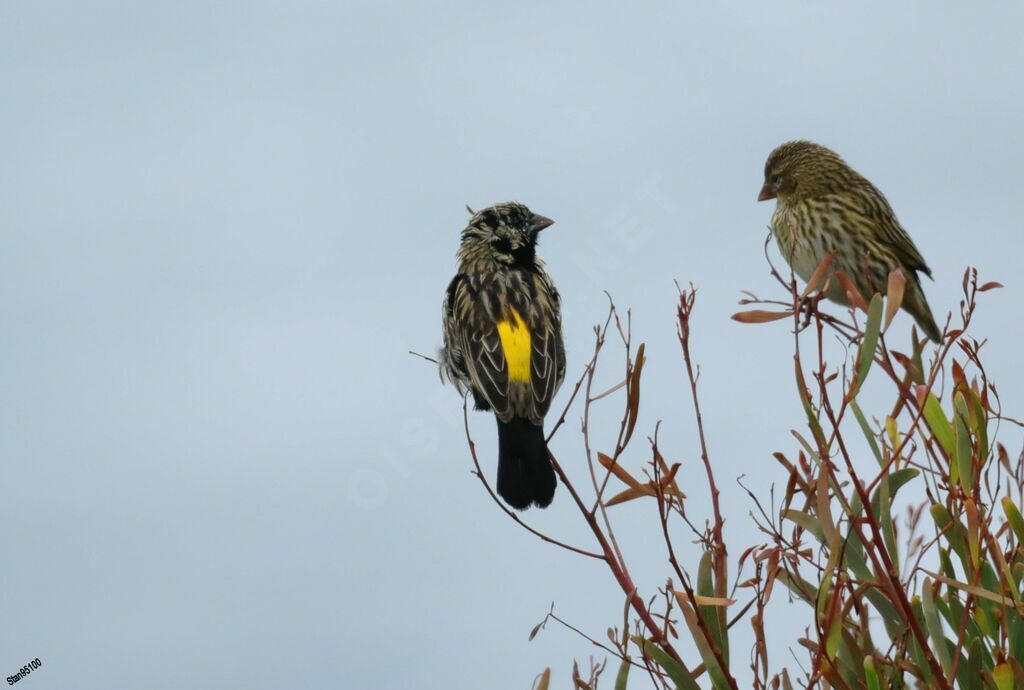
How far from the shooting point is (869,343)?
11.1 feet

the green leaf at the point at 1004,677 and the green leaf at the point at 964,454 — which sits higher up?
the green leaf at the point at 964,454

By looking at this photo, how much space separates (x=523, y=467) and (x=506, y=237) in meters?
1.81

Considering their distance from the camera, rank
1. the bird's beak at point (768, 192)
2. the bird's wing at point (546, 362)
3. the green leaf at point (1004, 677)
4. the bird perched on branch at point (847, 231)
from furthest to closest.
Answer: the bird's beak at point (768, 192), the bird perched on branch at point (847, 231), the bird's wing at point (546, 362), the green leaf at point (1004, 677)

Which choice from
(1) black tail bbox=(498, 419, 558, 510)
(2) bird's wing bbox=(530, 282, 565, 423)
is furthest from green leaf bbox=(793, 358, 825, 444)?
(2) bird's wing bbox=(530, 282, 565, 423)

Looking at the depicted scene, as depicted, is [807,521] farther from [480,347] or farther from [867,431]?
[480,347]

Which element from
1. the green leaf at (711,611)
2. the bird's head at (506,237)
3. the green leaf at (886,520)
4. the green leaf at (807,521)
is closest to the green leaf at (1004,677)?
the green leaf at (886,520)

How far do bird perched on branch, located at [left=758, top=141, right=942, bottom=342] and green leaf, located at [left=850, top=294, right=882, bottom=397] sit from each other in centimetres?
375

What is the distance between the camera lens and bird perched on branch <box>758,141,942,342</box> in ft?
24.1

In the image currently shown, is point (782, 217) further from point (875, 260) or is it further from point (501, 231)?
point (501, 231)

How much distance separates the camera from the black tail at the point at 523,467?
6.04 metres

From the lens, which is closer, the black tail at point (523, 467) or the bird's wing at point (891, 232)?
the black tail at point (523, 467)

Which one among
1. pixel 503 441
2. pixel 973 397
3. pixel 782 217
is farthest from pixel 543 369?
pixel 973 397

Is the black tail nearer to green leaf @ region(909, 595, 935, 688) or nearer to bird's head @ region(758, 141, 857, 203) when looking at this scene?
bird's head @ region(758, 141, 857, 203)

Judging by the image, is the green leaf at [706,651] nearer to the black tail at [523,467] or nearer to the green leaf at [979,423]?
the green leaf at [979,423]
